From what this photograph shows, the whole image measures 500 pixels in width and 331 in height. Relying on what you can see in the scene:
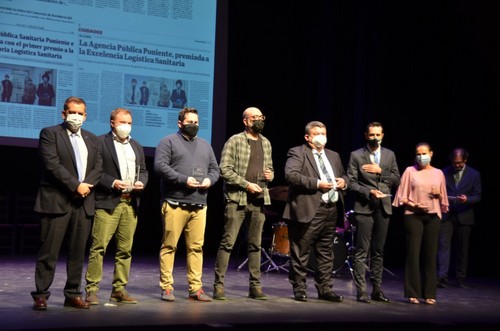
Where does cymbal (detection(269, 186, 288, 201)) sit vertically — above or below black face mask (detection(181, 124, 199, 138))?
below

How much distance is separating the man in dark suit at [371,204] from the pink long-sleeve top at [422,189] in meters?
0.12

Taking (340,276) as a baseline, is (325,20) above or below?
above

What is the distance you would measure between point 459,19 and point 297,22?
2231mm

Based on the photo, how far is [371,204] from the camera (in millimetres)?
6430

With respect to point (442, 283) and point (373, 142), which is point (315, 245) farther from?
point (442, 283)

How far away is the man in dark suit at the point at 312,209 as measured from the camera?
6270 millimetres

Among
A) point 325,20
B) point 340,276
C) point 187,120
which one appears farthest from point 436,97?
point 187,120

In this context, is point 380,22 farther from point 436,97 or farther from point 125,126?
point 125,126

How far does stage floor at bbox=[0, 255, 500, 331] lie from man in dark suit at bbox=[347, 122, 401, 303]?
0.28 metres

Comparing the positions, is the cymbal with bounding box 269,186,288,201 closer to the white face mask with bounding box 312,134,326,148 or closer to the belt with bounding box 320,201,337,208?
the belt with bounding box 320,201,337,208

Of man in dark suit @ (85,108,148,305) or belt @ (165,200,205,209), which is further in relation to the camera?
belt @ (165,200,205,209)

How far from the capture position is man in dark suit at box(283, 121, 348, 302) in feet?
20.6

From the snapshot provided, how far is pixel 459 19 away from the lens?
1012cm

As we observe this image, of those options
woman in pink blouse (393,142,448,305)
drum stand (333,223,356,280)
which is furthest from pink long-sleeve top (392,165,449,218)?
drum stand (333,223,356,280)
